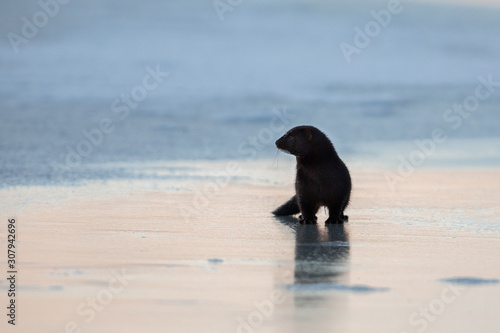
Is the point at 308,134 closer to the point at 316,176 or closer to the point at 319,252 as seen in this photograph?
the point at 316,176

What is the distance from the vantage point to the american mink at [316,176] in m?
9.10

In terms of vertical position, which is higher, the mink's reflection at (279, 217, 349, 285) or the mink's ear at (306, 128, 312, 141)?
the mink's ear at (306, 128, 312, 141)

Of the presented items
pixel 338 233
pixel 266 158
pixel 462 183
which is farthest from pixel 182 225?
pixel 266 158

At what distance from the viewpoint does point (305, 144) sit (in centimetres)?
934

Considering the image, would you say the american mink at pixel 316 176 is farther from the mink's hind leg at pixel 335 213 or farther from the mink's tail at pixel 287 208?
the mink's tail at pixel 287 208

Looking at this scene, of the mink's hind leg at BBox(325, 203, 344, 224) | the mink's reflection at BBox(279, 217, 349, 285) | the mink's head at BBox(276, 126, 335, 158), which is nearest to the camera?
the mink's reflection at BBox(279, 217, 349, 285)

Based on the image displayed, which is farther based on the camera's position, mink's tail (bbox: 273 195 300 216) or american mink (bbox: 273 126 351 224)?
mink's tail (bbox: 273 195 300 216)

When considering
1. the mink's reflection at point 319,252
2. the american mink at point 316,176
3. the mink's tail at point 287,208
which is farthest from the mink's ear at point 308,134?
the mink's reflection at point 319,252

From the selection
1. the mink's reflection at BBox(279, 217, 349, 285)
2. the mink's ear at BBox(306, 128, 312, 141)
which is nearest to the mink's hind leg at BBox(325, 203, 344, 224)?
the mink's reflection at BBox(279, 217, 349, 285)

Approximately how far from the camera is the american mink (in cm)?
910

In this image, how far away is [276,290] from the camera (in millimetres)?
5543

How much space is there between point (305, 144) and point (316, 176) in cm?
38

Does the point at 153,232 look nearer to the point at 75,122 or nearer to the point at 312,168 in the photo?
the point at 312,168

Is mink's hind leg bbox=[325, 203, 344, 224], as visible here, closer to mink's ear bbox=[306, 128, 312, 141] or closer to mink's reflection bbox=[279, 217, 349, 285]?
mink's reflection bbox=[279, 217, 349, 285]
